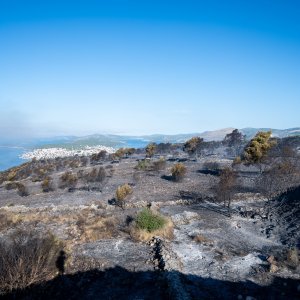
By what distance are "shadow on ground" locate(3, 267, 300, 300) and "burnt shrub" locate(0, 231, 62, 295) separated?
13.0 inches

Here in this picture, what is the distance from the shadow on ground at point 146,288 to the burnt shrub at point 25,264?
0.33 metres

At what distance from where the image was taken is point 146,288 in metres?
13.7

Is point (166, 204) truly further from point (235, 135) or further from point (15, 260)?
point (235, 135)

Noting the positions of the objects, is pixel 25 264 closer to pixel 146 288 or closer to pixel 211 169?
pixel 146 288

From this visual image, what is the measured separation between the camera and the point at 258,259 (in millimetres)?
16703

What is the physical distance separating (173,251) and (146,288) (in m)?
3.93

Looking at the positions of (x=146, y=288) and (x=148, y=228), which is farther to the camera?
(x=148, y=228)

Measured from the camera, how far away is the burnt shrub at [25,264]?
42.1ft

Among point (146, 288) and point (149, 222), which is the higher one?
point (149, 222)

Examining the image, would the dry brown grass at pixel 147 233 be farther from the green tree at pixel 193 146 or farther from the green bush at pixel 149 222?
the green tree at pixel 193 146

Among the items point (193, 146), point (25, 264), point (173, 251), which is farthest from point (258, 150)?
point (25, 264)

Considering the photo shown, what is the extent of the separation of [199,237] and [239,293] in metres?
6.26

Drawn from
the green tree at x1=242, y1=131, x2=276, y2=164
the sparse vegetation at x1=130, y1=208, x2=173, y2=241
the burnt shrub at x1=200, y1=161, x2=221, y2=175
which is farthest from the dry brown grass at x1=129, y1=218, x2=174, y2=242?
the burnt shrub at x1=200, y1=161, x2=221, y2=175

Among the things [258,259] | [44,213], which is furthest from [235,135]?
[258,259]
